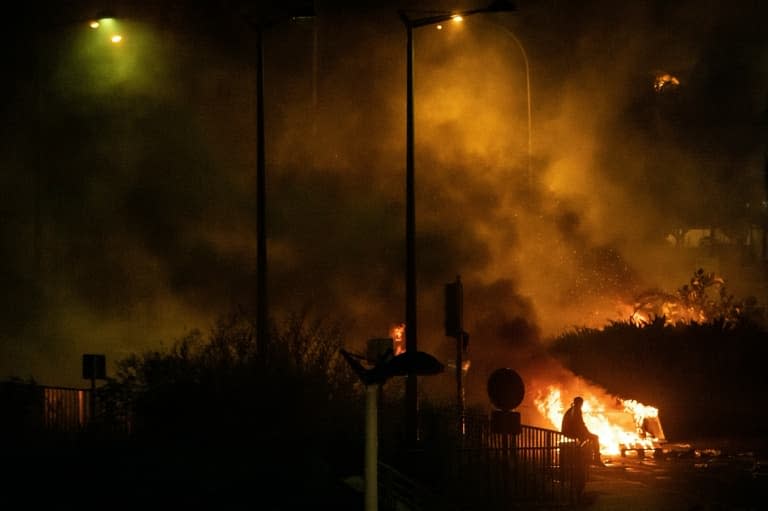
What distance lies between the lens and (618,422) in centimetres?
2677

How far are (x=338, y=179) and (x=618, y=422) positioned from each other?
49.2 feet

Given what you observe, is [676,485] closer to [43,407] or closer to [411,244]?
[411,244]

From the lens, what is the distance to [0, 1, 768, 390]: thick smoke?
110 feet

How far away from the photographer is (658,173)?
45094 millimetres

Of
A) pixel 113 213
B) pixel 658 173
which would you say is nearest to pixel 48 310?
pixel 113 213

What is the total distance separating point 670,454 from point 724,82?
1068 inches

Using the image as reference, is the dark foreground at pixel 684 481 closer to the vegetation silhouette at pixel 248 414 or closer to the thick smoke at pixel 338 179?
the vegetation silhouette at pixel 248 414

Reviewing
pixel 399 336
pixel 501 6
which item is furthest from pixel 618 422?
pixel 501 6

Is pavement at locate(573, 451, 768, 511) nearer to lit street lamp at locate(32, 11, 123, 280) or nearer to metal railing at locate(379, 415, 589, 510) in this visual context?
metal railing at locate(379, 415, 589, 510)

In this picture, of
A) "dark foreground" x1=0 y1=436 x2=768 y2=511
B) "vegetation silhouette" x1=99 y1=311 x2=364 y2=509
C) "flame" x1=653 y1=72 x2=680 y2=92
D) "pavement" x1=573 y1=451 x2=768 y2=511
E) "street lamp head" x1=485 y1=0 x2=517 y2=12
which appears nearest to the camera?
"dark foreground" x1=0 y1=436 x2=768 y2=511

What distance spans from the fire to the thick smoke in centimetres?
364

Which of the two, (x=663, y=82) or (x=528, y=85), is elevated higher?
(x=663, y=82)

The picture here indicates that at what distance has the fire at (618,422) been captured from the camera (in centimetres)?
2597

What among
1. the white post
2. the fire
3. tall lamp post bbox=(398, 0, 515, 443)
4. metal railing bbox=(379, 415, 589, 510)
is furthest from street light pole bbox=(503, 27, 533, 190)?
the white post
